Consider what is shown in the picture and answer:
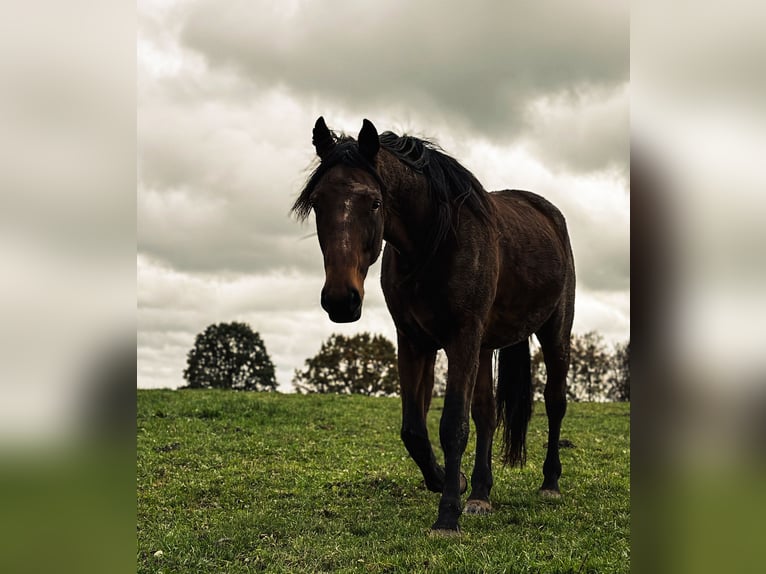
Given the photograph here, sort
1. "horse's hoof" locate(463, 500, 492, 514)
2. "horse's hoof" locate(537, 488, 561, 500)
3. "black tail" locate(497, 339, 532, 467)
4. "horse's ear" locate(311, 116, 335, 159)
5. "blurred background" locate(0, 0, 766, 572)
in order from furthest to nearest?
"black tail" locate(497, 339, 532, 467) < "horse's hoof" locate(537, 488, 561, 500) < "horse's hoof" locate(463, 500, 492, 514) < "horse's ear" locate(311, 116, 335, 159) < "blurred background" locate(0, 0, 766, 572)

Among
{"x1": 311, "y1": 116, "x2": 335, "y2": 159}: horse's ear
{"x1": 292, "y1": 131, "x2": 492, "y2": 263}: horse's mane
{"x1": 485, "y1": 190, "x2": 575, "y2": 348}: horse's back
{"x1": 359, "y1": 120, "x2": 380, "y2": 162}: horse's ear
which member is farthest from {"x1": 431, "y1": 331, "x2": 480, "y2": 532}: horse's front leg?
{"x1": 311, "y1": 116, "x2": 335, "y2": 159}: horse's ear

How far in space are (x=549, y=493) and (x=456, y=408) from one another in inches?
115

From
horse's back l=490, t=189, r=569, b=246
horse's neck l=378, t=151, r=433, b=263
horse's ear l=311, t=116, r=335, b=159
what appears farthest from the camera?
horse's back l=490, t=189, r=569, b=246

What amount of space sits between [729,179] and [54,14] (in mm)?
1631

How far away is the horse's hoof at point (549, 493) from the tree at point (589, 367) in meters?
39.1

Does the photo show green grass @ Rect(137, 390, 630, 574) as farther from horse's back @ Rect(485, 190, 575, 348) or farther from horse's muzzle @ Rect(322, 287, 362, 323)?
horse's back @ Rect(485, 190, 575, 348)

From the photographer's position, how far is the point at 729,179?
53.8 inches

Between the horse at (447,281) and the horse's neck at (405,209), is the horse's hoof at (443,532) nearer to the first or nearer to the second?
the horse at (447,281)

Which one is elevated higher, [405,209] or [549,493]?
[405,209]

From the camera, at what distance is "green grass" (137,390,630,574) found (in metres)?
5.53

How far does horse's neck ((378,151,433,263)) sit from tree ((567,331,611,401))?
41961 millimetres

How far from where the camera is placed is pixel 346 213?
17.9 ft

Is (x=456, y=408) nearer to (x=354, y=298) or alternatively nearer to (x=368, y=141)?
(x=354, y=298)

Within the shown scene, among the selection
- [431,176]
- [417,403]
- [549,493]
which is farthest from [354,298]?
[549,493]
